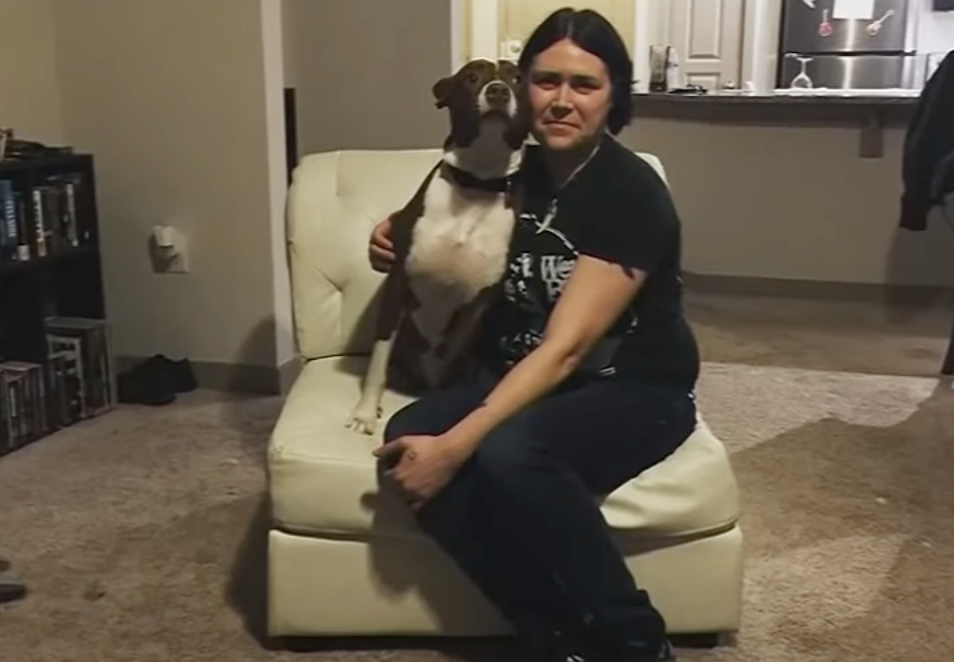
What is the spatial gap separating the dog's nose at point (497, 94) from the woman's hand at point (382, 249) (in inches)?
12.7

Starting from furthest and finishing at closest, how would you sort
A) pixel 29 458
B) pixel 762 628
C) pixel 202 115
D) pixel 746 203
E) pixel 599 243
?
pixel 746 203 → pixel 202 115 → pixel 29 458 → pixel 762 628 → pixel 599 243

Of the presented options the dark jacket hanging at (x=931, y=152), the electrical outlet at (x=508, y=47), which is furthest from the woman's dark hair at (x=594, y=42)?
the electrical outlet at (x=508, y=47)

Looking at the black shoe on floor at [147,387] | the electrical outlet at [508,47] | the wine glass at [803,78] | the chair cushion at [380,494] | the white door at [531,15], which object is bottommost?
the black shoe on floor at [147,387]

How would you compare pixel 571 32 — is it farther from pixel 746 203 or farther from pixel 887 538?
pixel 746 203

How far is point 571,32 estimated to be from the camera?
1808mm

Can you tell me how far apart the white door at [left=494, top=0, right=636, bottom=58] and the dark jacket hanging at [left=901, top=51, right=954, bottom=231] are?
331 centimetres

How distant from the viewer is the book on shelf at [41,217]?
305 centimetres

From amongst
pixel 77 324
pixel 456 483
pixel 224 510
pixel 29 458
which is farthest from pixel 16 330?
pixel 456 483

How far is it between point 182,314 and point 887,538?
7.10 feet

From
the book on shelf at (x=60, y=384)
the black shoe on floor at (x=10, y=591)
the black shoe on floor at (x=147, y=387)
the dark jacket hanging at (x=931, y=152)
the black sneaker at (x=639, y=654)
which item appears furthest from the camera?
the dark jacket hanging at (x=931, y=152)

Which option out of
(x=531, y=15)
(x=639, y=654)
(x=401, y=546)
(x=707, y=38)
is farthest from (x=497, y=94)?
(x=707, y=38)

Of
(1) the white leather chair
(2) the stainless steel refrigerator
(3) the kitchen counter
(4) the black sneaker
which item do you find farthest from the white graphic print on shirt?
(2) the stainless steel refrigerator

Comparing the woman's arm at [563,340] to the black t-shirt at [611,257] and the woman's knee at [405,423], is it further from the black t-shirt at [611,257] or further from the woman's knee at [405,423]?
the woman's knee at [405,423]

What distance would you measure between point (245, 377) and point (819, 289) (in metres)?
2.55
